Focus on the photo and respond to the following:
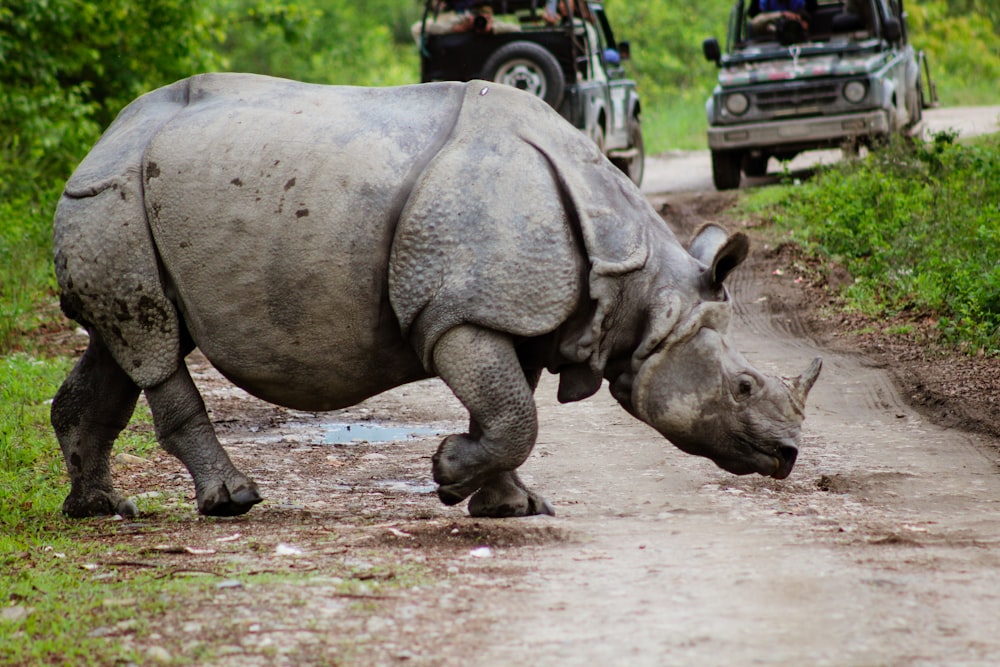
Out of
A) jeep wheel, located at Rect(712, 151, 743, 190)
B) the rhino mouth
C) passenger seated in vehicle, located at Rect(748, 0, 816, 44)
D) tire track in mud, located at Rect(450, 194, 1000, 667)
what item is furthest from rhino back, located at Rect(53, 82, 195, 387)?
passenger seated in vehicle, located at Rect(748, 0, 816, 44)

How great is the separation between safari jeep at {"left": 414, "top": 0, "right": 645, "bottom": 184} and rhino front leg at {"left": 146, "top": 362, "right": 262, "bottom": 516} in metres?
10.2

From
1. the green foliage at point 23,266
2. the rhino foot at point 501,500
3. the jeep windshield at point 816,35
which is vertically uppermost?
the jeep windshield at point 816,35

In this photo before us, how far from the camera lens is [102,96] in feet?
53.6

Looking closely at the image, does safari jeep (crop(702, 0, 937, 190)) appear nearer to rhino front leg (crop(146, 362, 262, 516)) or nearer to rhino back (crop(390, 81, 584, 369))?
rhino back (crop(390, 81, 584, 369))

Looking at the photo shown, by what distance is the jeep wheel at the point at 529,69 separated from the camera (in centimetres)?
1510

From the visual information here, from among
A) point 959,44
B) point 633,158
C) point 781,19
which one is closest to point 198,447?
point 781,19

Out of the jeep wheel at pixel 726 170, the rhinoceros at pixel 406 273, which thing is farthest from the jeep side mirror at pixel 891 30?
the rhinoceros at pixel 406 273

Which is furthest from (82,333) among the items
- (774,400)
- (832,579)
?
(832,579)

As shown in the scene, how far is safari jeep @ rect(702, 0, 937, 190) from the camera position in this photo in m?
15.1

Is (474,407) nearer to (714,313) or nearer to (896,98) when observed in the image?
(714,313)

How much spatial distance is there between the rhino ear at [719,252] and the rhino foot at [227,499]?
6.42ft

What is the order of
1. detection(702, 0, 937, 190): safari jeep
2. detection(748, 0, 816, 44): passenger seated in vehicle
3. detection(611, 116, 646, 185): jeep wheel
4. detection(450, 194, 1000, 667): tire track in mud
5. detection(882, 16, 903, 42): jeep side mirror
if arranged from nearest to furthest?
1. detection(450, 194, 1000, 667): tire track in mud
2. detection(702, 0, 937, 190): safari jeep
3. detection(882, 16, 903, 42): jeep side mirror
4. detection(748, 0, 816, 44): passenger seated in vehicle
5. detection(611, 116, 646, 185): jeep wheel

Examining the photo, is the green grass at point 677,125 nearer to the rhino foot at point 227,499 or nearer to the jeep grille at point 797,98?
the jeep grille at point 797,98

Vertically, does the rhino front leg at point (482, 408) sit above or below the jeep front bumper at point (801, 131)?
above
